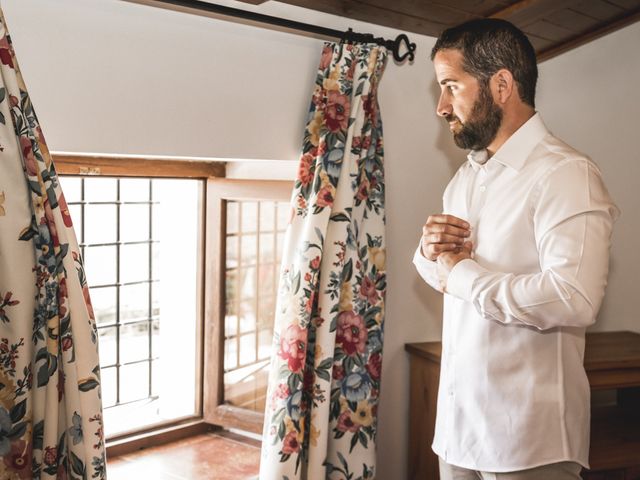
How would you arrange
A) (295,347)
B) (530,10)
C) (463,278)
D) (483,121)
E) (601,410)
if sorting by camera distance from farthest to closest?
(601,410), (530,10), (295,347), (483,121), (463,278)

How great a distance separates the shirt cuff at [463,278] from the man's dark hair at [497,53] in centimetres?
42

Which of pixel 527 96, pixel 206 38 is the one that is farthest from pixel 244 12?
pixel 527 96

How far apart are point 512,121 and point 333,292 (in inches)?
30.0

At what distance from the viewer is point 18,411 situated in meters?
1.41

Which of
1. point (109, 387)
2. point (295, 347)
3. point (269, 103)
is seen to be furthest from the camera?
point (109, 387)

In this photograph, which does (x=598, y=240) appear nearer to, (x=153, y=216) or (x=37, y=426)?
(x=37, y=426)

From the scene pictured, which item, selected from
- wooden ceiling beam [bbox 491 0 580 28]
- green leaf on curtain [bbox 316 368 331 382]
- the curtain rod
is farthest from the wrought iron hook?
green leaf on curtain [bbox 316 368 331 382]

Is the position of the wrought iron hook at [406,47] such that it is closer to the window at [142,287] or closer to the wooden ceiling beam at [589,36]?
the wooden ceiling beam at [589,36]

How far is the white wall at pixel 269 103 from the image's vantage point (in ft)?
5.49

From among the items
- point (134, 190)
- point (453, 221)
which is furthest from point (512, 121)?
point (134, 190)

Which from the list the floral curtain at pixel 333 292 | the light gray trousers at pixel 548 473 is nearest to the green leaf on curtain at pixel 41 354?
the floral curtain at pixel 333 292

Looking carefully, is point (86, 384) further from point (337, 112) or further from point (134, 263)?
point (134, 263)

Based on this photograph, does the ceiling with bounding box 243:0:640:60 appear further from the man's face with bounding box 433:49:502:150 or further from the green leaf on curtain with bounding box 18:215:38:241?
the green leaf on curtain with bounding box 18:215:38:241

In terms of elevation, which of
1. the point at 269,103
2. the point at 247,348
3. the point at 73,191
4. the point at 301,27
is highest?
the point at 301,27
